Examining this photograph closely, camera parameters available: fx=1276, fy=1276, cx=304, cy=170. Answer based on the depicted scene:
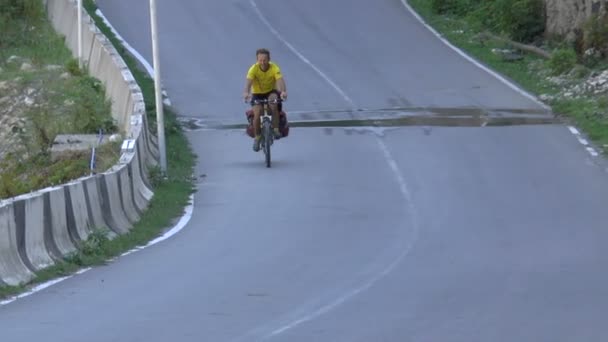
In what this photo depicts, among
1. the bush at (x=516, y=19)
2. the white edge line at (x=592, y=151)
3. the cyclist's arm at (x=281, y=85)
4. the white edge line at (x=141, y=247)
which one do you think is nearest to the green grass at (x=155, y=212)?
the white edge line at (x=141, y=247)

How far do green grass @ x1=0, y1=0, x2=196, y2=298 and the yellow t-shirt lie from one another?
1715 mm

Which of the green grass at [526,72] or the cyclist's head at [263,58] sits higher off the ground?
the cyclist's head at [263,58]

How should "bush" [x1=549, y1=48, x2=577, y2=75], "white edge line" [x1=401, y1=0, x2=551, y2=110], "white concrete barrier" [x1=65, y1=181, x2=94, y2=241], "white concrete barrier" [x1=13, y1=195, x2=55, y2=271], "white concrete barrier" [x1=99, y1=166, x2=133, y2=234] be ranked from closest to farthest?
"white concrete barrier" [x1=13, y1=195, x2=55, y2=271]
"white concrete barrier" [x1=65, y1=181, x2=94, y2=241]
"white concrete barrier" [x1=99, y1=166, x2=133, y2=234]
"white edge line" [x1=401, y1=0, x2=551, y2=110]
"bush" [x1=549, y1=48, x2=577, y2=75]

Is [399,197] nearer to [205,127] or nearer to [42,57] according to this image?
[205,127]

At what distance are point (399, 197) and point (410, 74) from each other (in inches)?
477

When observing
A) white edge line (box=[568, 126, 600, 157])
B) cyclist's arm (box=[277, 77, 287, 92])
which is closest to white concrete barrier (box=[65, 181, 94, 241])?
cyclist's arm (box=[277, 77, 287, 92])

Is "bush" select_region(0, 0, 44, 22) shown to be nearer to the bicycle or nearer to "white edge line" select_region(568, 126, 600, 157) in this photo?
the bicycle

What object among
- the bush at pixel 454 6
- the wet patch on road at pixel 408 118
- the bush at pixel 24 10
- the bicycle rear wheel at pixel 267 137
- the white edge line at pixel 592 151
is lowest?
the white edge line at pixel 592 151

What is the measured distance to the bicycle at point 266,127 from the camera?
19.9 m

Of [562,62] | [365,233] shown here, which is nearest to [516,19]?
[562,62]

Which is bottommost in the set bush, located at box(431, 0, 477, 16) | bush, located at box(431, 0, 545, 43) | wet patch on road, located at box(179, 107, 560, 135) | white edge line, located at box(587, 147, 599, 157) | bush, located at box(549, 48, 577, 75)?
white edge line, located at box(587, 147, 599, 157)

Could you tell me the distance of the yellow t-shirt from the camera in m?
20.0

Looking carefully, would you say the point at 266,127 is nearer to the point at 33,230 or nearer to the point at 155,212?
the point at 155,212

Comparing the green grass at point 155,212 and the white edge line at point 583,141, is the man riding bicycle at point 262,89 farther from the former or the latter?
the white edge line at point 583,141
